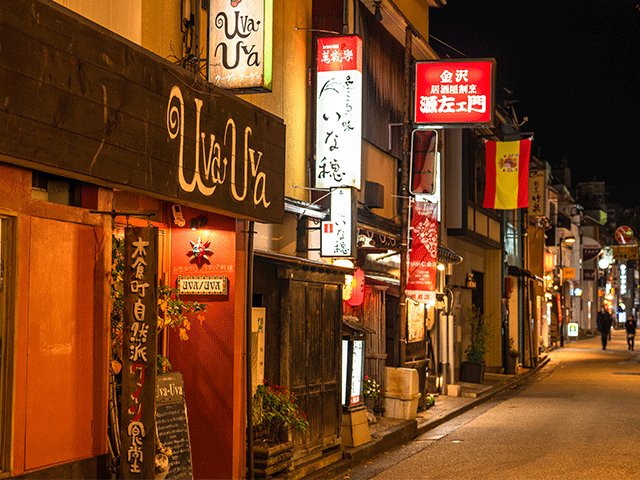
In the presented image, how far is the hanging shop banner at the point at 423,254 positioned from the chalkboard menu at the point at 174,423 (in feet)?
31.6

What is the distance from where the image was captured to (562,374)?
29891 mm

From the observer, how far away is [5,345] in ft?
19.6

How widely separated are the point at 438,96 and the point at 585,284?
6390 centimetres

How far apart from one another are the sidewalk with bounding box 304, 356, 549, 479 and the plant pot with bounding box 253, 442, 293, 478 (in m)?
0.96

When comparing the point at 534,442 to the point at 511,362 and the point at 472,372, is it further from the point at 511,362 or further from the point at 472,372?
the point at 511,362

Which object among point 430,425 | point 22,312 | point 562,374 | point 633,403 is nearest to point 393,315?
point 430,425

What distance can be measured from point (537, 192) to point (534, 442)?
2411 cm

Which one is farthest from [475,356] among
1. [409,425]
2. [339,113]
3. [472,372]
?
[339,113]

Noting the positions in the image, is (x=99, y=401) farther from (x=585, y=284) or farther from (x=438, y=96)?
(x=585, y=284)

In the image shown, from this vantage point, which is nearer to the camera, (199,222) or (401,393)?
(199,222)

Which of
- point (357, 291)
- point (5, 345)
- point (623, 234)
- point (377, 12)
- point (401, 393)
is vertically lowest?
point (401, 393)

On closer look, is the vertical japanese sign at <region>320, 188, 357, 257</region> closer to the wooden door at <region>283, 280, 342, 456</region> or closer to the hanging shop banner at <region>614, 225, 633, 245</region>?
the wooden door at <region>283, 280, 342, 456</region>

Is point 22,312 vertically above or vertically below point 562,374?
above

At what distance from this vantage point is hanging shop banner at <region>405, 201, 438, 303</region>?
57.6 ft
